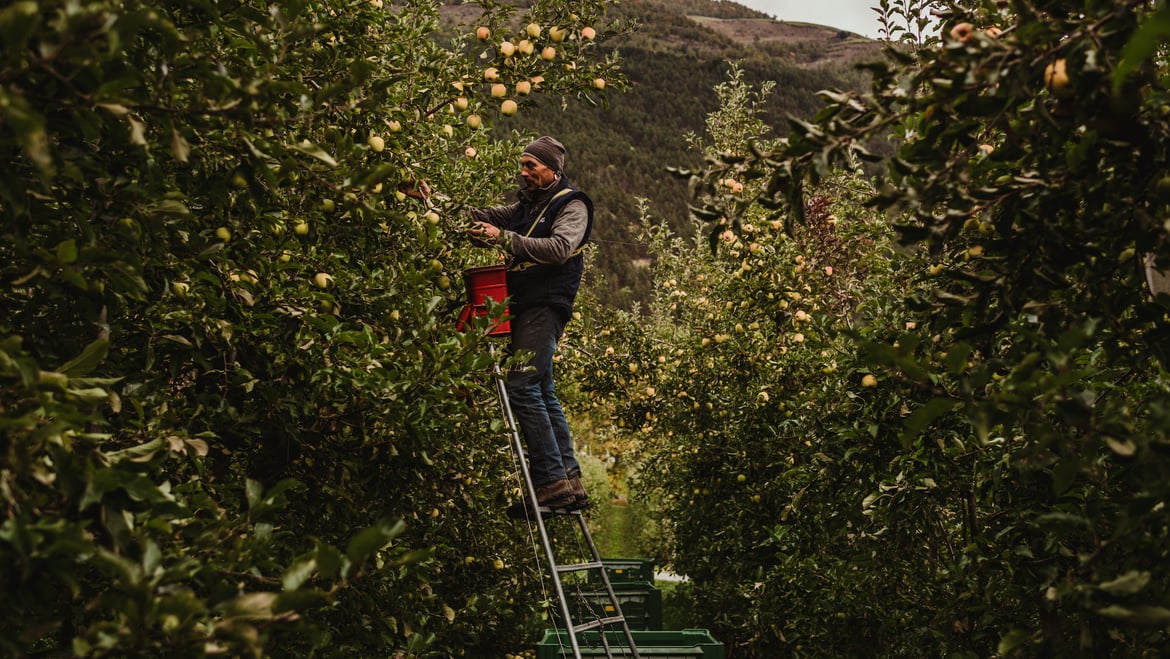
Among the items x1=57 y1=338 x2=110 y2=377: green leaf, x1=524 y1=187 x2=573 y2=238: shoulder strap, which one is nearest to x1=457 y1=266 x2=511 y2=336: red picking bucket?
x1=524 y1=187 x2=573 y2=238: shoulder strap

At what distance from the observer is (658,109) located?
7169 cm

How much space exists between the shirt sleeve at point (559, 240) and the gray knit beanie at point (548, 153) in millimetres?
227

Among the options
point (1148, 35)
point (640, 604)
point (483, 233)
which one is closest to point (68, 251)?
point (1148, 35)

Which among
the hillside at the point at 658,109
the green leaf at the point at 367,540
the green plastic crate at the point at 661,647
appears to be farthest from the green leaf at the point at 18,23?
the hillside at the point at 658,109

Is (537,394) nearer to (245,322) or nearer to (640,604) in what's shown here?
(245,322)

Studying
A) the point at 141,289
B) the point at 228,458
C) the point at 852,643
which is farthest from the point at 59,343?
the point at 852,643

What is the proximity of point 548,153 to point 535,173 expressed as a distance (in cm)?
11

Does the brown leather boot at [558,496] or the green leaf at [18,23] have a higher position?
the green leaf at [18,23]

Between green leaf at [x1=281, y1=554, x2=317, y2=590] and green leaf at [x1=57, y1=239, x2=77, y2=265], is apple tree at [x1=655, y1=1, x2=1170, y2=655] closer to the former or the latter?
green leaf at [x1=281, y1=554, x2=317, y2=590]

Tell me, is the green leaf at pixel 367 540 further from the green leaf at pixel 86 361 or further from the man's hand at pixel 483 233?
the man's hand at pixel 483 233

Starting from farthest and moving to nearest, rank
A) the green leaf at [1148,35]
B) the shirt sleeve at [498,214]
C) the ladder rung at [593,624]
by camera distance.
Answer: the shirt sleeve at [498,214] → the ladder rung at [593,624] → the green leaf at [1148,35]

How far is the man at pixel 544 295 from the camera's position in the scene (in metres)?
3.80

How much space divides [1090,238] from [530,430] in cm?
244

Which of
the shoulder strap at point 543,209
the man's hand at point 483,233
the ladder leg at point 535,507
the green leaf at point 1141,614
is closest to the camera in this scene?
the green leaf at point 1141,614
